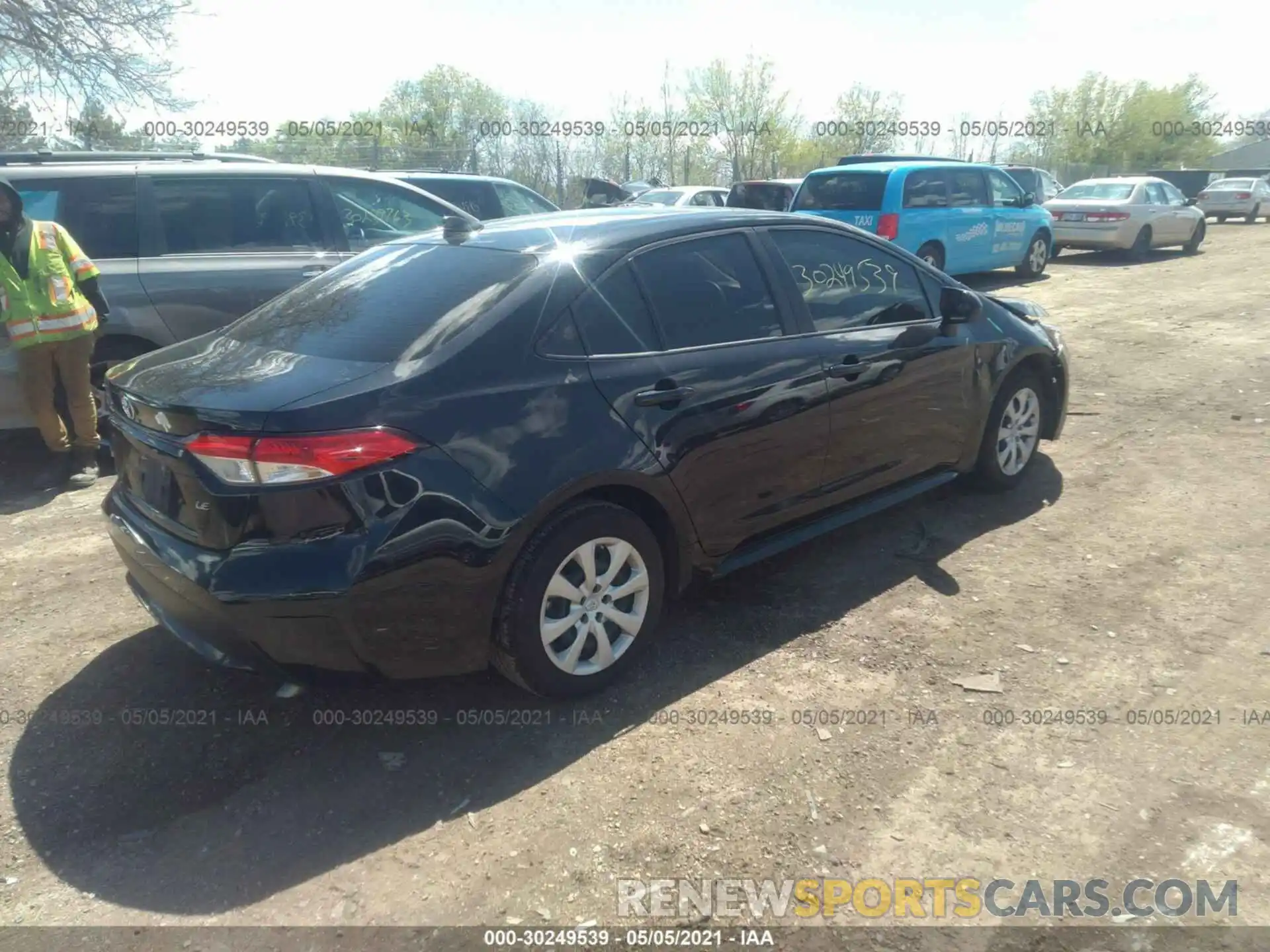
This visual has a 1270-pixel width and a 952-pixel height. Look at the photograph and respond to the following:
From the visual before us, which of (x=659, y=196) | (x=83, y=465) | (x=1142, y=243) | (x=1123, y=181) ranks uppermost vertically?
(x=1123, y=181)

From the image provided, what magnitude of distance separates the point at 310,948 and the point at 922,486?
3378 millimetres

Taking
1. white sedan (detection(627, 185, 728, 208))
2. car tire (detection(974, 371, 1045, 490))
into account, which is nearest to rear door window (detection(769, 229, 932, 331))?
car tire (detection(974, 371, 1045, 490))

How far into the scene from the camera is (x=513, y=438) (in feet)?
9.48

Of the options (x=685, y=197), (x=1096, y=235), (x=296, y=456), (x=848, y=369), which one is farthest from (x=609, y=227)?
(x=1096, y=235)

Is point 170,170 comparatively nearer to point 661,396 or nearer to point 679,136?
point 661,396

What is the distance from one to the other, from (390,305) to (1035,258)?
13641 millimetres

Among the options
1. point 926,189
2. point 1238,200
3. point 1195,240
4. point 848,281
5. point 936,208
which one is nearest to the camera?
point 848,281

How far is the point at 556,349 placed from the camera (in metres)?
3.08

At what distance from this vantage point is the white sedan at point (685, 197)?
53.6 ft

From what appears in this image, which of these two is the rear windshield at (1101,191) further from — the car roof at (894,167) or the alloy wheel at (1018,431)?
the alloy wheel at (1018,431)

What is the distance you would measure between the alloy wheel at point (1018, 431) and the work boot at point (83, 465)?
17.9 feet

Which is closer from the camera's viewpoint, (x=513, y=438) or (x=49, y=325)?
(x=513, y=438)

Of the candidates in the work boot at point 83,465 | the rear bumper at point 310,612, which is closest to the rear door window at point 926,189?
the work boot at point 83,465

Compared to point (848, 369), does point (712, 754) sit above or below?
below
